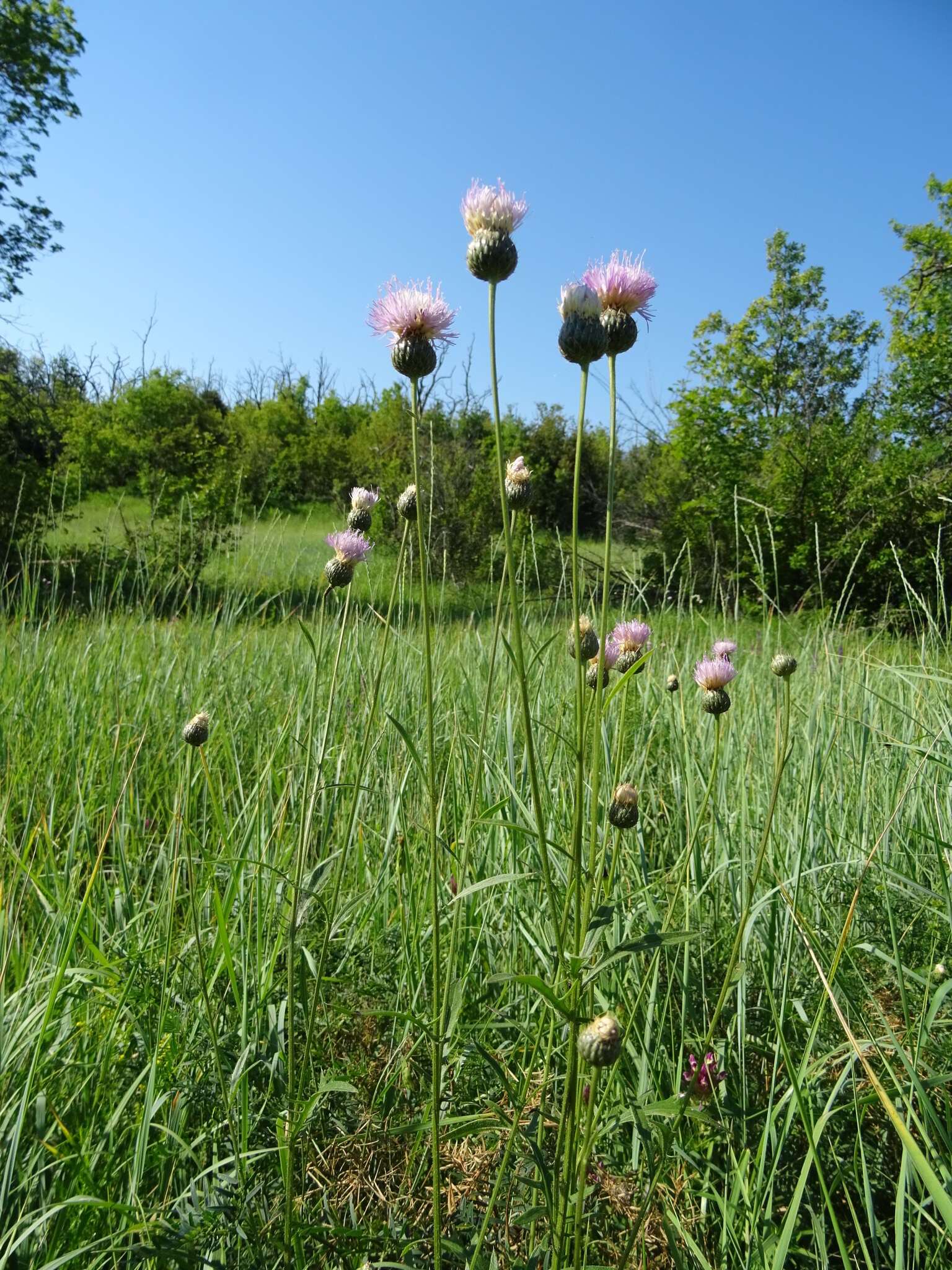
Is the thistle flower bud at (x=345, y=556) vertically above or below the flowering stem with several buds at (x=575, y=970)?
above

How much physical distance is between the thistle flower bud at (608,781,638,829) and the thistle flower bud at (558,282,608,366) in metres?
0.54

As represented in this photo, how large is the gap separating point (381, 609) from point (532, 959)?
175 inches

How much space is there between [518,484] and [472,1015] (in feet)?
2.83

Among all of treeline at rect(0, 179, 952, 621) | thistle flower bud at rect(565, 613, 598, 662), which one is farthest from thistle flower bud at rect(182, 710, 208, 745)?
treeline at rect(0, 179, 952, 621)

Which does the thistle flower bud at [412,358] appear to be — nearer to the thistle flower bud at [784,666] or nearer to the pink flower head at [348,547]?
the pink flower head at [348,547]

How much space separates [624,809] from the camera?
0.98 metres

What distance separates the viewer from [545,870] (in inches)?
28.0

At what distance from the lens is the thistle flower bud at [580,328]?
2.66 feet

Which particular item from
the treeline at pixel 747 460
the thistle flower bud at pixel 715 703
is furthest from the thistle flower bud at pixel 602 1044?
the treeline at pixel 747 460

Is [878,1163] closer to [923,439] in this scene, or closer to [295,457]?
[923,439]

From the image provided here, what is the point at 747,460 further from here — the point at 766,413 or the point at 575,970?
the point at 575,970

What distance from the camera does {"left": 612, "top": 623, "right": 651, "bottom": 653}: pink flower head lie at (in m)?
1.30

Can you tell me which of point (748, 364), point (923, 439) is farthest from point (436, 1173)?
point (748, 364)

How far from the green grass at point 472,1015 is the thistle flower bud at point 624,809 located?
5 cm
